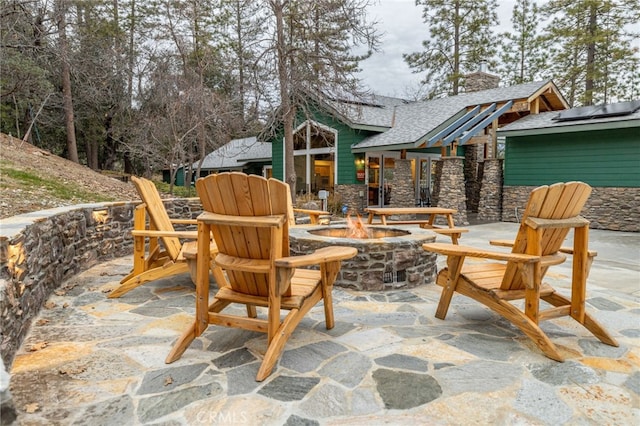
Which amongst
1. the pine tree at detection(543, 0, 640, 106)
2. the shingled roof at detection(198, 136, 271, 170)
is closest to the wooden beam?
the pine tree at detection(543, 0, 640, 106)

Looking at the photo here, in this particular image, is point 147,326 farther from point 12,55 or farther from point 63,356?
point 12,55

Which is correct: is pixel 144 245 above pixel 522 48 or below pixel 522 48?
below

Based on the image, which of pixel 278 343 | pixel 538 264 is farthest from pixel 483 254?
pixel 278 343

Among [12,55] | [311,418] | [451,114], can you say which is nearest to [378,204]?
[451,114]

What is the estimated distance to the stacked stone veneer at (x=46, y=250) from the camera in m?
2.24

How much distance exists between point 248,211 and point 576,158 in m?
10.9

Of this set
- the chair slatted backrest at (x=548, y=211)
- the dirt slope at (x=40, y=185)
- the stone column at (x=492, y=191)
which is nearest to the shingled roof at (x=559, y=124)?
the stone column at (x=492, y=191)

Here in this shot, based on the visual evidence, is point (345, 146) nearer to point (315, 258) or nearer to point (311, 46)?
point (311, 46)

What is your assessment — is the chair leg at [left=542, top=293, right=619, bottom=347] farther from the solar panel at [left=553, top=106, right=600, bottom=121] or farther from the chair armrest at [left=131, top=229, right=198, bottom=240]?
the solar panel at [left=553, top=106, right=600, bottom=121]

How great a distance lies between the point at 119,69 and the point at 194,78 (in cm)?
494

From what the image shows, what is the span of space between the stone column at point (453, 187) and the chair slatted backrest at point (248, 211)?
886 centimetres

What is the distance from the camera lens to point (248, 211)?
2.12m

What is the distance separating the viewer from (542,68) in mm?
20047

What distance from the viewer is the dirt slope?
6203 millimetres
